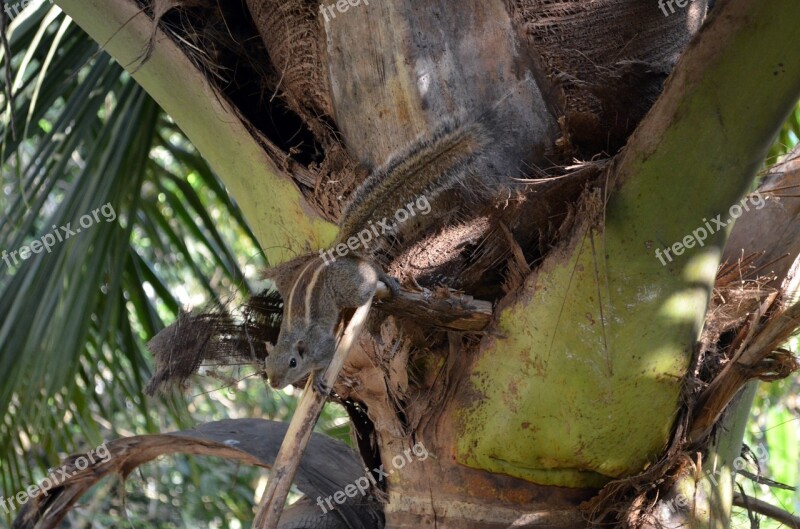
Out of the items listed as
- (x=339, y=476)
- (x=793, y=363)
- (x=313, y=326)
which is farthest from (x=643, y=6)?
(x=339, y=476)

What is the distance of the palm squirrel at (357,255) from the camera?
104cm

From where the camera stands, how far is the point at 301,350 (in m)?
1.05

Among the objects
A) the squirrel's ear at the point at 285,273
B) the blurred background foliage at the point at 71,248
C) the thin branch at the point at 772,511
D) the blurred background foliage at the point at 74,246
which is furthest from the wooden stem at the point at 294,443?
the thin branch at the point at 772,511

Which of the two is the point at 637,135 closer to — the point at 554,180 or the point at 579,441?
the point at 554,180

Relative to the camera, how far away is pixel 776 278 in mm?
1245

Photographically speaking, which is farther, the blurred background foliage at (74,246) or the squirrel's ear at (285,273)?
the blurred background foliage at (74,246)

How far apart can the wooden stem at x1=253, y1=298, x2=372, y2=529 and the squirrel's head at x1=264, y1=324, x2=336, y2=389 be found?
87 millimetres

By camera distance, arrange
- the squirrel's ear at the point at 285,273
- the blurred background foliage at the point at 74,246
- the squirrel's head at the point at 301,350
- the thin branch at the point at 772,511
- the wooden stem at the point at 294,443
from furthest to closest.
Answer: the blurred background foliage at the point at 74,246 → the thin branch at the point at 772,511 → the squirrel's ear at the point at 285,273 → the squirrel's head at the point at 301,350 → the wooden stem at the point at 294,443

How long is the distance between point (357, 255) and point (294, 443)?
32cm

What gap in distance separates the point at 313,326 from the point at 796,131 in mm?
1232

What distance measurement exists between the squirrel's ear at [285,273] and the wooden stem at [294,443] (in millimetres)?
233

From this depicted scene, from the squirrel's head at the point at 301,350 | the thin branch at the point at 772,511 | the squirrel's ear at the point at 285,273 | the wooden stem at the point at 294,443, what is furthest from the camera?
the thin branch at the point at 772,511

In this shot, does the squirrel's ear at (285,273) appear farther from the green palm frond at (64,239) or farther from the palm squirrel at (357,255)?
the green palm frond at (64,239)

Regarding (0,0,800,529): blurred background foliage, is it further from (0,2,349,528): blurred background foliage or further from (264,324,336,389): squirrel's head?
(264,324,336,389): squirrel's head
